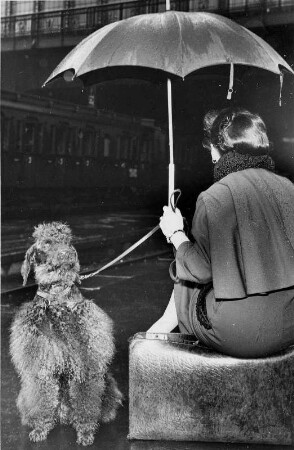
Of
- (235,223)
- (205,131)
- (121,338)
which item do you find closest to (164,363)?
(235,223)

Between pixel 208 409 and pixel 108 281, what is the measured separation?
18.9ft

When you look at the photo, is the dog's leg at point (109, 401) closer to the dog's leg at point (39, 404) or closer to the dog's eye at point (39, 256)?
the dog's leg at point (39, 404)

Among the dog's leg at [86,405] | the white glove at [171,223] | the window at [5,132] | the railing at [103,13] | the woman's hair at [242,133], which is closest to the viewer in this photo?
the woman's hair at [242,133]

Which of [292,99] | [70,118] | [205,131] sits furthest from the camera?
[70,118]

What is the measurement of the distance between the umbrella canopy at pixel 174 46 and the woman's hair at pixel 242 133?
1.27ft

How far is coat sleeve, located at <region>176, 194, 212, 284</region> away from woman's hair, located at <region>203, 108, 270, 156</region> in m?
0.34

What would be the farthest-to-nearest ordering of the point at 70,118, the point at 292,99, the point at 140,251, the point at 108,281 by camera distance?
the point at 70,118
the point at 140,251
the point at 108,281
the point at 292,99

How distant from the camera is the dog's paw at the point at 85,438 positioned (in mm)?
2744

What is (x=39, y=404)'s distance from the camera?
273 cm

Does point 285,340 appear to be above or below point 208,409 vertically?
above

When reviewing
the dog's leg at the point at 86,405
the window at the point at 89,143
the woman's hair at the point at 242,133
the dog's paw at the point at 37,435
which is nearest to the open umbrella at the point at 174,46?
the woman's hair at the point at 242,133

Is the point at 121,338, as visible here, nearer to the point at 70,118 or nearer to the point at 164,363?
the point at 164,363

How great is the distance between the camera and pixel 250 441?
2.30 metres

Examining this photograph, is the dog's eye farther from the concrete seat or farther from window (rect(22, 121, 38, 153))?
window (rect(22, 121, 38, 153))
